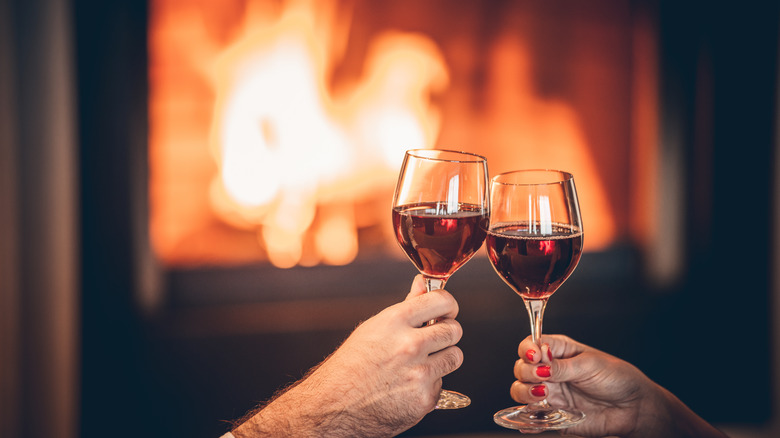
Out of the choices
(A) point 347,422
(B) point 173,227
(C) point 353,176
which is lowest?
(A) point 347,422

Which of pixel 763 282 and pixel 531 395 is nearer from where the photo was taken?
pixel 531 395

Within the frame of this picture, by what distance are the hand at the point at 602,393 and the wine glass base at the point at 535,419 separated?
1.0 inches

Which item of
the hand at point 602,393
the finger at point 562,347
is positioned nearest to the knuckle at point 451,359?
the hand at point 602,393

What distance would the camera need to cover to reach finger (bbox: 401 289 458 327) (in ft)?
3.81

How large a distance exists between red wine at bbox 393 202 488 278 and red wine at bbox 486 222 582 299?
1.2 inches

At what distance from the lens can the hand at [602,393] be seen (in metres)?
1.25

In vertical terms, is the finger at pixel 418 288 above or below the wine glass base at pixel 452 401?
above

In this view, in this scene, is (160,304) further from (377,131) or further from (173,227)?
(377,131)

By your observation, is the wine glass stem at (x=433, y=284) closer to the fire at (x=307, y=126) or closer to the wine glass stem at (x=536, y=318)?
the wine glass stem at (x=536, y=318)

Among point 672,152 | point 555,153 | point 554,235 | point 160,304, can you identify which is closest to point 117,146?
point 160,304

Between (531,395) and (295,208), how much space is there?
143 centimetres

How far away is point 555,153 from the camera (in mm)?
Answer: 2686

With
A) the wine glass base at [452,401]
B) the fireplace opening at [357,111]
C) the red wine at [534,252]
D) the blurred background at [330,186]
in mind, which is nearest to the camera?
the red wine at [534,252]

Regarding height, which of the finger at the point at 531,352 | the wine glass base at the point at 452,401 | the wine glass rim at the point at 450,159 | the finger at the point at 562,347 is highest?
the wine glass rim at the point at 450,159
